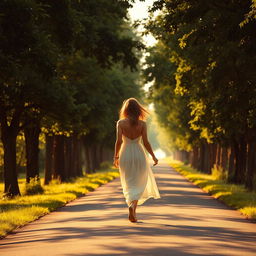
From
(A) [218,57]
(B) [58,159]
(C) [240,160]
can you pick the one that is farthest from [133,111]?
(B) [58,159]

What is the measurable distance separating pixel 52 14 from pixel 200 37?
3.69m

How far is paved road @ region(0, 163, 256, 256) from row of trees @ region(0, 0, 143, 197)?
3.12m

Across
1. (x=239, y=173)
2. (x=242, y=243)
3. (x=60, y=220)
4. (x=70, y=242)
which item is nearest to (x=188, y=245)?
(x=242, y=243)

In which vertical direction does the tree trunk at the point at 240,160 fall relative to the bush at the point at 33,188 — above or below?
above

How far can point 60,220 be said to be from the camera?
1479 centimetres

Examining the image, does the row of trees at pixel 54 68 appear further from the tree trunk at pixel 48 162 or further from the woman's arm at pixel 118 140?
the woman's arm at pixel 118 140

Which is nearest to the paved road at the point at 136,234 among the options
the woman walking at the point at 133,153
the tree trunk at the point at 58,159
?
the woman walking at the point at 133,153

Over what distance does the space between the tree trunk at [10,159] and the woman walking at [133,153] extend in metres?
12.4

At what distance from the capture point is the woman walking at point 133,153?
1318cm

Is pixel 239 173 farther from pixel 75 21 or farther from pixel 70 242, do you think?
pixel 70 242

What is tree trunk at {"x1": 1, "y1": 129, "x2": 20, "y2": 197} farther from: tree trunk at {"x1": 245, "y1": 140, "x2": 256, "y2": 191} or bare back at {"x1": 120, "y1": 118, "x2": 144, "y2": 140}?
bare back at {"x1": 120, "y1": 118, "x2": 144, "y2": 140}

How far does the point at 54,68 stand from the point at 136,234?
4.79m

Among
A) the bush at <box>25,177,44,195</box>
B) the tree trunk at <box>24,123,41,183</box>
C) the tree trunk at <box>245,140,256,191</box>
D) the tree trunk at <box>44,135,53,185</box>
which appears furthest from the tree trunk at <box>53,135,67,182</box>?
the tree trunk at <box>245,140,256,191</box>

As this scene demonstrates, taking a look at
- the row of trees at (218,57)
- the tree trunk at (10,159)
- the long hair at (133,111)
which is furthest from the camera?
the tree trunk at (10,159)
